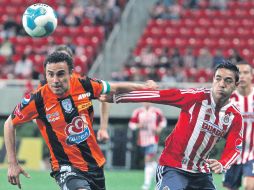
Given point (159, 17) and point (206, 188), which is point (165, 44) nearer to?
point (159, 17)

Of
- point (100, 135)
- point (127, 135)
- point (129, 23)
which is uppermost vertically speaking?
point (129, 23)

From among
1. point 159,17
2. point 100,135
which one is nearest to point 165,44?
point 159,17

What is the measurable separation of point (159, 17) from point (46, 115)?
17.3 metres

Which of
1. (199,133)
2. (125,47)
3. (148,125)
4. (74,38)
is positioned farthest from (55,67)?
(125,47)

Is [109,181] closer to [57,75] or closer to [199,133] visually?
[199,133]

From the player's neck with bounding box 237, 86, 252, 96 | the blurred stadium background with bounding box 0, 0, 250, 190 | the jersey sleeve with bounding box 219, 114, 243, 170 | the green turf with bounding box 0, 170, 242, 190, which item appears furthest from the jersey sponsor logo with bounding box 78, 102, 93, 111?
the blurred stadium background with bounding box 0, 0, 250, 190

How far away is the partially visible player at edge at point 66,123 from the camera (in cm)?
731

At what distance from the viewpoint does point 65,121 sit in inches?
292

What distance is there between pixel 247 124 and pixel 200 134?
9.08ft

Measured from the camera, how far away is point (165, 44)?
2297cm

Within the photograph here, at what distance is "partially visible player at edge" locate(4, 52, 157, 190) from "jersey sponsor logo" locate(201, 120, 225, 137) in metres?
0.76

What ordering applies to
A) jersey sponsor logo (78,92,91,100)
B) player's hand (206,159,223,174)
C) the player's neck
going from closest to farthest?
player's hand (206,159,223,174)
jersey sponsor logo (78,92,91,100)
the player's neck

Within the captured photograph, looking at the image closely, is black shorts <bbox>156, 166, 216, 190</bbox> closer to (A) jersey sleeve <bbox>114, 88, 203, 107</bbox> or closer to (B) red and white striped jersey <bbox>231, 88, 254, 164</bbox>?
(A) jersey sleeve <bbox>114, 88, 203, 107</bbox>

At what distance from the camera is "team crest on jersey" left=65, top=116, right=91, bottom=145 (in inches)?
292
